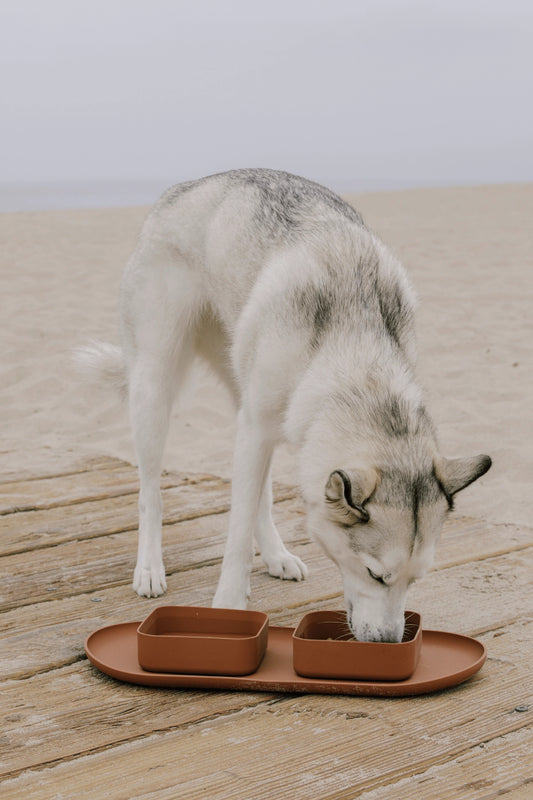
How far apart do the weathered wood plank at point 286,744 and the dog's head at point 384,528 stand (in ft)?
0.80

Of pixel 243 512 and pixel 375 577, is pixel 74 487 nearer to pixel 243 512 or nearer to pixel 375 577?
pixel 243 512

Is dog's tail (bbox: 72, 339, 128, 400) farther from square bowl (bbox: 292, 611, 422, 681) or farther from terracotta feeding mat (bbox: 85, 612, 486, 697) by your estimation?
square bowl (bbox: 292, 611, 422, 681)

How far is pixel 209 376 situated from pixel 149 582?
0.99m

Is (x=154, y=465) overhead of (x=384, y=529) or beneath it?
beneath

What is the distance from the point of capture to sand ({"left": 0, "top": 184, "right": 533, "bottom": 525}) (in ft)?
17.7

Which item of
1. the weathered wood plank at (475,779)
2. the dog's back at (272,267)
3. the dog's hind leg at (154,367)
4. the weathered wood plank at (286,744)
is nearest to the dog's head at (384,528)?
the weathered wood plank at (286,744)

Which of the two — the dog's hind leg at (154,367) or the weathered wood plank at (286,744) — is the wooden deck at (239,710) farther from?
the dog's hind leg at (154,367)

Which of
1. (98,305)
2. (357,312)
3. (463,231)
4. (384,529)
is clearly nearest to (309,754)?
(384,529)

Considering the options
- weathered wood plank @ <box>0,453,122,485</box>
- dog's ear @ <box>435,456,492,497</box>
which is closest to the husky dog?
dog's ear @ <box>435,456,492,497</box>

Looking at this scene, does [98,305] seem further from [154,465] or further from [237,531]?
[237,531]

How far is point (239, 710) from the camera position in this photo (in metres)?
2.54

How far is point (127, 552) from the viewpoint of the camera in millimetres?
3857

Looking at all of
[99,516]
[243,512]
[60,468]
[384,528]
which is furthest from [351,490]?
[60,468]

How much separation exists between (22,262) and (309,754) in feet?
38.0
